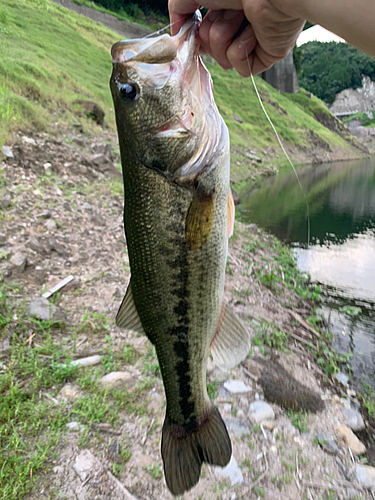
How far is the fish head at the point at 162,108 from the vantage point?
157 centimetres

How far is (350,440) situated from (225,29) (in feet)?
11.4

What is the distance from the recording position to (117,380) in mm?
3064

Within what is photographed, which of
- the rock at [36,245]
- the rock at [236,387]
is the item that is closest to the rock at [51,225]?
the rock at [36,245]

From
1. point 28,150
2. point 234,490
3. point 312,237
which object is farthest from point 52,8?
point 234,490

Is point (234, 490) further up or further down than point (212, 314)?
further down

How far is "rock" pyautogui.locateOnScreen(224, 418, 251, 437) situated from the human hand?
279 cm

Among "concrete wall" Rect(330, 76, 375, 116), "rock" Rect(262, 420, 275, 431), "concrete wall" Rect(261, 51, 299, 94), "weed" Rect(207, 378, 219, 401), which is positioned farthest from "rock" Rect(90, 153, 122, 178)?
"concrete wall" Rect(330, 76, 375, 116)

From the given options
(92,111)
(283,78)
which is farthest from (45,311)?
(283,78)

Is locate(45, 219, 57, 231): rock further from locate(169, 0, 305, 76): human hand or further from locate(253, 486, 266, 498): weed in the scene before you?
locate(253, 486, 266, 498): weed

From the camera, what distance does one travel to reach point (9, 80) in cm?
856

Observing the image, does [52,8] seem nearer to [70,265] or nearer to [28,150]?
[28,150]

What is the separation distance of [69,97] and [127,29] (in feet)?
98.8

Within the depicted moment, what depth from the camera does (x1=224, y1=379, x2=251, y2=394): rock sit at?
10.7ft

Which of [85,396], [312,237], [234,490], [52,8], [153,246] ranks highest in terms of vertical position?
[52,8]
